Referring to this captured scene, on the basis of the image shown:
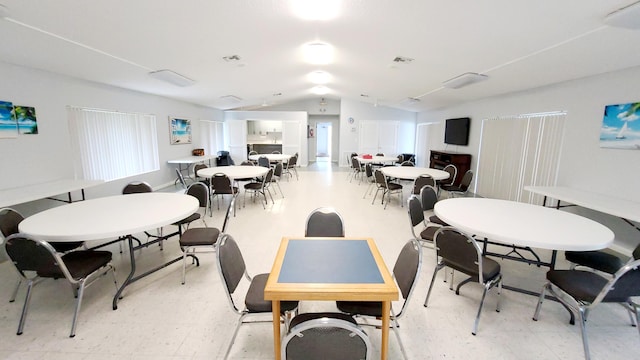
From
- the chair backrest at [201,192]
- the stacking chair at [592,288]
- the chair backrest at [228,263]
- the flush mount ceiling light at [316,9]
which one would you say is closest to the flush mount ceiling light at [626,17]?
the stacking chair at [592,288]

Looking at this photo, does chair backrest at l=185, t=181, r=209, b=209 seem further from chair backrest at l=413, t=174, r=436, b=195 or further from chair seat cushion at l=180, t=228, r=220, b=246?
chair backrest at l=413, t=174, r=436, b=195

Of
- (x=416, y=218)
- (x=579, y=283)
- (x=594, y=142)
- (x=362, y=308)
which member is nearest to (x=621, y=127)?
(x=594, y=142)

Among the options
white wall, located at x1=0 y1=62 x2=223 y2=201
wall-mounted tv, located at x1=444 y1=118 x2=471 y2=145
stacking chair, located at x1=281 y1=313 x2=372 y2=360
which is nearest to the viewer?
stacking chair, located at x1=281 y1=313 x2=372 y2=360

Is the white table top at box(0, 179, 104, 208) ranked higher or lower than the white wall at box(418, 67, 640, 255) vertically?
lower

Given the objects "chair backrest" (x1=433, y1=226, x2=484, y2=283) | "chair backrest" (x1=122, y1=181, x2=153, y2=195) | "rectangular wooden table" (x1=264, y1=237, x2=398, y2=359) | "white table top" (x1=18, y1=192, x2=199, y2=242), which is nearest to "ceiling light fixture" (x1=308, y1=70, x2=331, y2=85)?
"chair backrest" (x1=122, y1=181, x2=153, y2=195)

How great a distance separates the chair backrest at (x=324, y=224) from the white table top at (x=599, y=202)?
2820 mm

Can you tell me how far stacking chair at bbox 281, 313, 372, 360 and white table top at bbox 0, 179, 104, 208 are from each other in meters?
3.57

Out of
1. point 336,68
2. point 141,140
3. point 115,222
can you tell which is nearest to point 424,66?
point 336,68

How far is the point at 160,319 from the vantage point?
218cm

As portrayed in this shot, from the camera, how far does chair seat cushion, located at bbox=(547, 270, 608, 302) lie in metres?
1.83

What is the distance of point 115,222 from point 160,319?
896 mm

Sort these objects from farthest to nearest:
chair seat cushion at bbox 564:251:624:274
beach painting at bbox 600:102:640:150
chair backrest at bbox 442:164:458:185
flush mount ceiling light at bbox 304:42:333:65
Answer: chair backrest at bbox 442:164:458:185
flush mount ceiling light at bbox 304:42:333:65
beach painting at bbox 600:102:640:150
chair seat cushion at bbox 564:251:624:274

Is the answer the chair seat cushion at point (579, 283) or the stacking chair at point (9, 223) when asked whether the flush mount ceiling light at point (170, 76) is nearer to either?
the stacking chair at point (9, 223)

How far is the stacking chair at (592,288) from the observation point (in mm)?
1657
